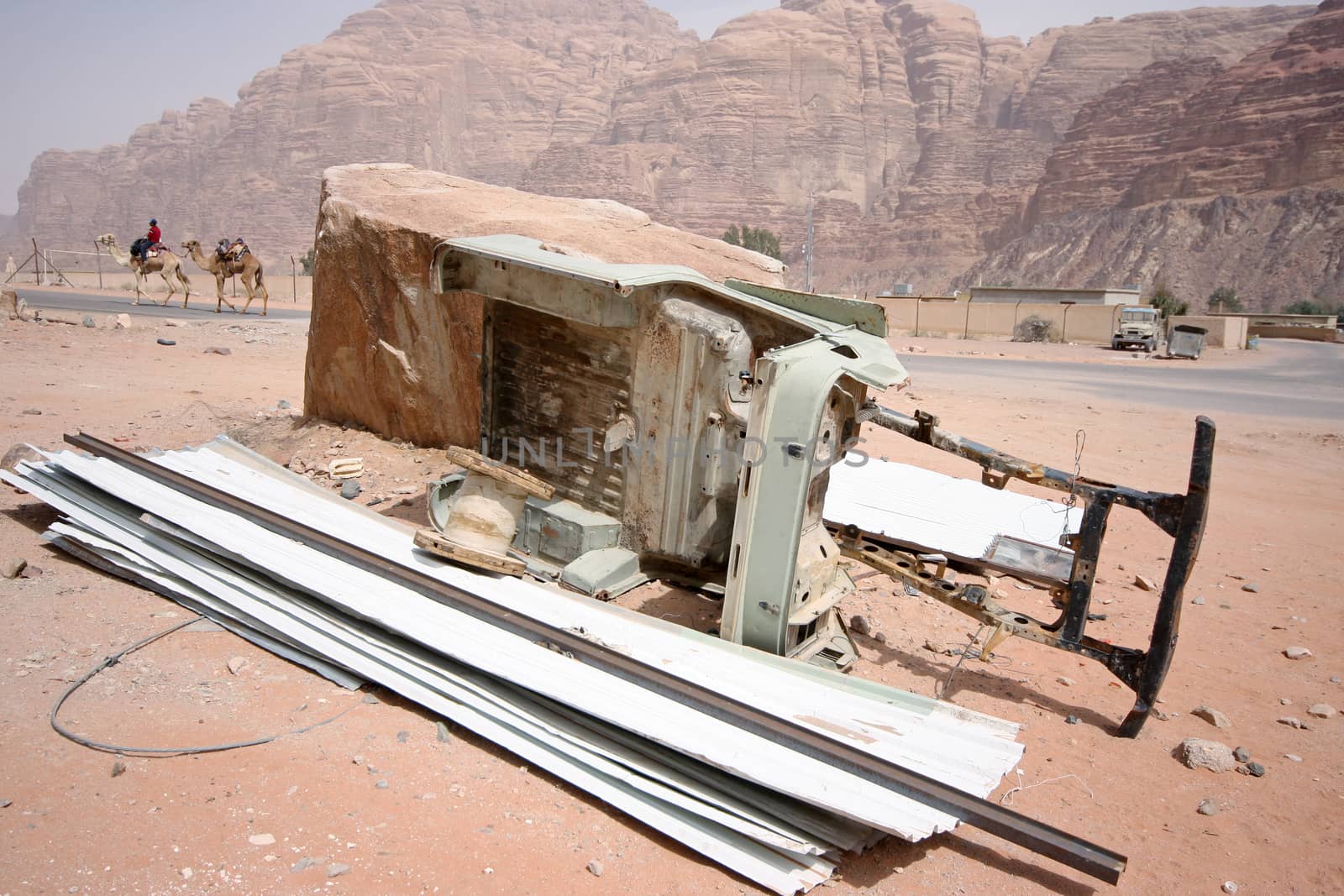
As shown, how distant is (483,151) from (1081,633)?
132 metres

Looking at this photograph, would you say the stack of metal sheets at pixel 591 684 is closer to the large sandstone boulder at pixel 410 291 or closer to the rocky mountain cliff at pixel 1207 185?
the large sandstone boulder at pixel 410 291

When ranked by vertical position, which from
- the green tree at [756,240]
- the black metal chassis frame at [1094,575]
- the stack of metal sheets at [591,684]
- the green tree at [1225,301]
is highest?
the green tree at [756,240]

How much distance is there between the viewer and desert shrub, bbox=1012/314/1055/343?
117 feet

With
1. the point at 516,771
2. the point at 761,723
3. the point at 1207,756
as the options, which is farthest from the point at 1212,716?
the point at 516,771

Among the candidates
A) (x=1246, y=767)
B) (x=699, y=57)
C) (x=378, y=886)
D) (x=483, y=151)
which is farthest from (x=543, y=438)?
(x=483, y=151)

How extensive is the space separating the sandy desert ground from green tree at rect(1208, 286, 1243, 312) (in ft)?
176

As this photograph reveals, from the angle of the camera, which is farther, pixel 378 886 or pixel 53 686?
pixel 53 686

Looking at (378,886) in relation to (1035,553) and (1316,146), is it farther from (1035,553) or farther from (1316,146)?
(1316,146)

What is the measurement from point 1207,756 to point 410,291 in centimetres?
605

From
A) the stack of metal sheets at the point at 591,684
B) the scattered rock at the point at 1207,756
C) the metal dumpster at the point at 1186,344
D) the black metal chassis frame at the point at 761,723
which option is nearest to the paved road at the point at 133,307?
the stack of metal sheets at the point at 591,684

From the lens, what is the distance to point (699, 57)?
115 m

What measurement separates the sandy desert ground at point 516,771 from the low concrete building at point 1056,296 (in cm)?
3985

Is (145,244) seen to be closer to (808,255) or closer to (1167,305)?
(1167,305)

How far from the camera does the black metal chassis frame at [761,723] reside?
2754mm
